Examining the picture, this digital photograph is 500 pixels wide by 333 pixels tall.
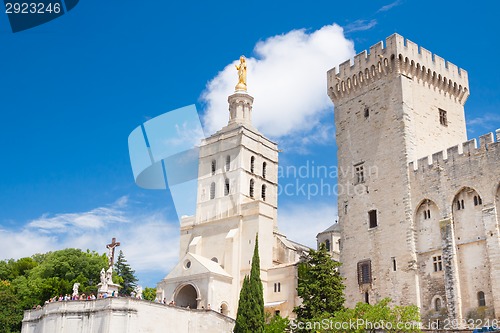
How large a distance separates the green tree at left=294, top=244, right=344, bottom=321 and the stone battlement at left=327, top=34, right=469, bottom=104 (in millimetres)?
13119

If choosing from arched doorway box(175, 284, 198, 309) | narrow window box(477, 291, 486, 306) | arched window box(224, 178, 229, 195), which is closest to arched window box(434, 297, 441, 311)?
narrow window box(477, 291, 486, 306)

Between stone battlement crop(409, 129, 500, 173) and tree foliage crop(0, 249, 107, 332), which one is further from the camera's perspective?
tree foliage crop(0, 249, 107, 332)

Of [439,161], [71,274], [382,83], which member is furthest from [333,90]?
[71,274]

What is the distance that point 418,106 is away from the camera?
41.3 metres

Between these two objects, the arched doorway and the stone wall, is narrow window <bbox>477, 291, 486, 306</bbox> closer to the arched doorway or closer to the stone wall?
the stone wall

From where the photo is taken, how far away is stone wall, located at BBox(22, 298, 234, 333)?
39.0 metres

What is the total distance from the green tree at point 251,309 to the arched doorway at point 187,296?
15.0 meters

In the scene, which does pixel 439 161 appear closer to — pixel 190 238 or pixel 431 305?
pixel 431 305

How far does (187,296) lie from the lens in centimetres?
5534

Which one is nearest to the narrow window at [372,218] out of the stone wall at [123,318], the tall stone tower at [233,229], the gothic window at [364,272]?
the gothic window at [364,272]

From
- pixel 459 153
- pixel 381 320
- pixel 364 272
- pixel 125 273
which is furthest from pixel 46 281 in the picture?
pixel 459 153

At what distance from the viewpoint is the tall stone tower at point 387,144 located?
3869 centimetres

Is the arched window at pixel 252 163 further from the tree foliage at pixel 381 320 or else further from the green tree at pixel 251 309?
the tree foliage at pixel 381 320

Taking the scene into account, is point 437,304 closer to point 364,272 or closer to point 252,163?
point 364,272
